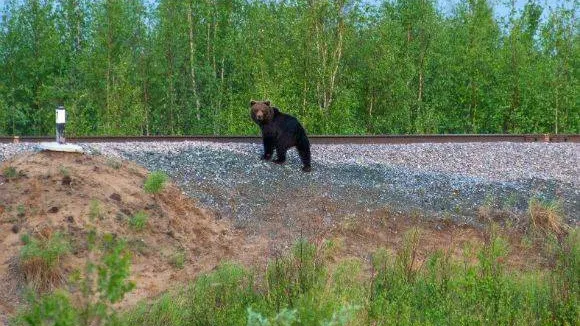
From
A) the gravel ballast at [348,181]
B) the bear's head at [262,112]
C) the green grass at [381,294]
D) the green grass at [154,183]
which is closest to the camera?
the green grass at [381,294]

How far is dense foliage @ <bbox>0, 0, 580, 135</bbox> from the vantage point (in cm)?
2802

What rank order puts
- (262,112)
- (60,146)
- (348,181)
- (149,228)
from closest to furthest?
1. (149,228)
2. (60,146)
3. (348,181)
4. (262,112)

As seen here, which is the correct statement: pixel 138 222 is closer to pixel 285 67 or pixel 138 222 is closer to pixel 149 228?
pixel 149 228

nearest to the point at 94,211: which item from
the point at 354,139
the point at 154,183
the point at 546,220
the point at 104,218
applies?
the point at 104,218

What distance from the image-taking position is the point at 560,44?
3159 centimetres

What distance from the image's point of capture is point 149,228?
10.0 metres

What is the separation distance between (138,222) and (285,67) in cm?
1826

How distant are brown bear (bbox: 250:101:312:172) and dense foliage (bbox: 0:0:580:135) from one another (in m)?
12.9

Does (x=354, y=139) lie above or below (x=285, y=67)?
below

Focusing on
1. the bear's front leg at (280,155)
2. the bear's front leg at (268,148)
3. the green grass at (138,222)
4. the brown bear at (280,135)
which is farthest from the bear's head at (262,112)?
the green grass at (138,222)

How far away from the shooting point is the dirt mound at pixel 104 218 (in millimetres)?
9266

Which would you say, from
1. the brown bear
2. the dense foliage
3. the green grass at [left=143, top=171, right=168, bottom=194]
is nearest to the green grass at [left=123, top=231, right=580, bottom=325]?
the green grass at [left=143, top=171, right=168, bottom=194]

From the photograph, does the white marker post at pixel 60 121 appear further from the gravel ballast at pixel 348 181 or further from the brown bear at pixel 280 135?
the brown bear at pixel 280 135

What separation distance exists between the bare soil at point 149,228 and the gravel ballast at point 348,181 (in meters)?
0.20
